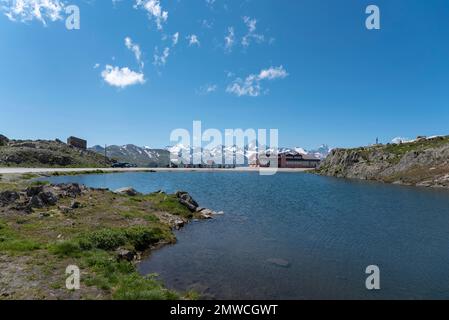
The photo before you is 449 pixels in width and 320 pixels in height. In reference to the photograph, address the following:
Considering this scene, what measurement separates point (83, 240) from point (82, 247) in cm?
81

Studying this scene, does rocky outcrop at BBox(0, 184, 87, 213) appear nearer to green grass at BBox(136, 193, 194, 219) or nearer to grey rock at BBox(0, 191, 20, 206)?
grey rock at BBox(0, 191, 20, 206)

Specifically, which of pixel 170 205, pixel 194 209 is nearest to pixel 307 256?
pixel 194 209

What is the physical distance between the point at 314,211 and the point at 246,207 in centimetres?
1221

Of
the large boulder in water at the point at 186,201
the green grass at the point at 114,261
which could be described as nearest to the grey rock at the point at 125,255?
the green grass at the point at 114,261

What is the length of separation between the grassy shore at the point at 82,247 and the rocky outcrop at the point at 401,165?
10499cm

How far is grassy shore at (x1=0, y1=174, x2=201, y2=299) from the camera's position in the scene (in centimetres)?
1702

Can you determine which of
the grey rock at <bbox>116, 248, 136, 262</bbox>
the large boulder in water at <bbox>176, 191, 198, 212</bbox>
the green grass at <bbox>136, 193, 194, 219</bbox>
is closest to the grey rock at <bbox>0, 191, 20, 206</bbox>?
the green grass at <bbox>136, 193, 194, 219</bbox>

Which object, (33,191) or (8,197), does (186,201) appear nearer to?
(33,191)

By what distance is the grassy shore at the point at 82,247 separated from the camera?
55.8 feet

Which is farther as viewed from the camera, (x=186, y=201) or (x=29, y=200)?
(x=186, y=201)

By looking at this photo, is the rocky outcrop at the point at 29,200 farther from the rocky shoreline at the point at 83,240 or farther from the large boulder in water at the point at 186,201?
the large boulder in water at the point at 186,201

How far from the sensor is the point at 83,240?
24.8 metres
